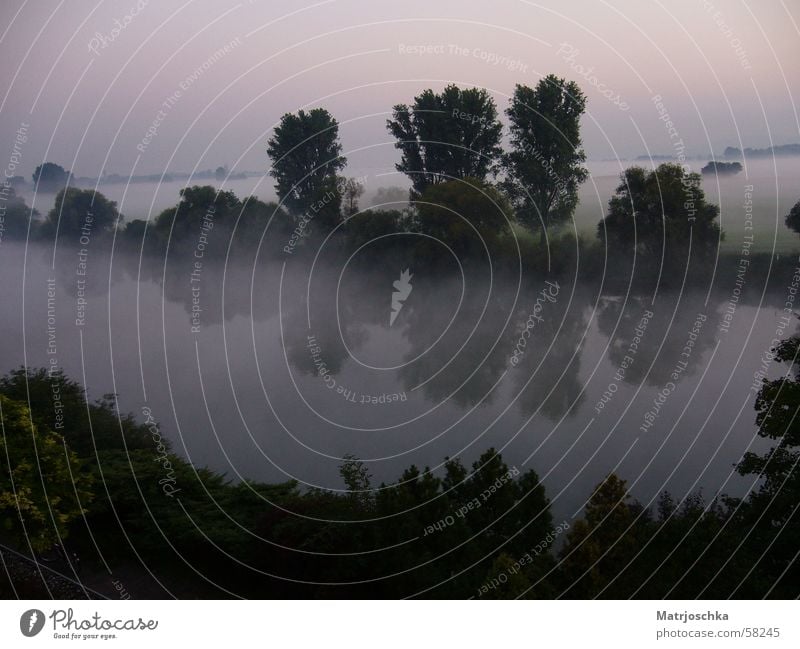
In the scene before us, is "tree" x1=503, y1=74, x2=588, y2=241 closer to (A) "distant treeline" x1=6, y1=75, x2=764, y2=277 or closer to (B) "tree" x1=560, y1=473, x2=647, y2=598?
(A) "distant treeline" x1=6, y1=75, x2=764, y2=277

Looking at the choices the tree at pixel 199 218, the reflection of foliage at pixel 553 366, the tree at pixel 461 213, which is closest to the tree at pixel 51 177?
the tree at pixel 199 218

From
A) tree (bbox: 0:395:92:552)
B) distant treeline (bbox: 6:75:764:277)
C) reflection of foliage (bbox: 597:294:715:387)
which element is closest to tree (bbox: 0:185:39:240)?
distant treeline (bbox: 6:75:764:277)

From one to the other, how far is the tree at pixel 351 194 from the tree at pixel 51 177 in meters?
7.12

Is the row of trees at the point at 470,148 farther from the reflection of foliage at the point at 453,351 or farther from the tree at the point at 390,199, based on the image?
the reflection of foliage at the point at 453,351

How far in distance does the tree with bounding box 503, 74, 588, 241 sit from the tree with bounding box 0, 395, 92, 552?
12.6 meters

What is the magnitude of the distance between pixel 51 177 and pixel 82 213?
1195 mm

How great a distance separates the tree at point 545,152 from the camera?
20.4 m

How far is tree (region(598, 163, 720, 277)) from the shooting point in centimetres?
2070

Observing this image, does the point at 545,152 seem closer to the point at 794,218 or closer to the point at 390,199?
the point at 390,199

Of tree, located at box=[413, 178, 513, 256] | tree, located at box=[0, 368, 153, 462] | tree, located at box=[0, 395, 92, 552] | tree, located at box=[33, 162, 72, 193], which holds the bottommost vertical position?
tree, located at box=[0, 395, 92, 552]

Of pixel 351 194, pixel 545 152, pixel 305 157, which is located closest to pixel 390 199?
pixel 351 194

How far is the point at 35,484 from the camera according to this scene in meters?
14.4
